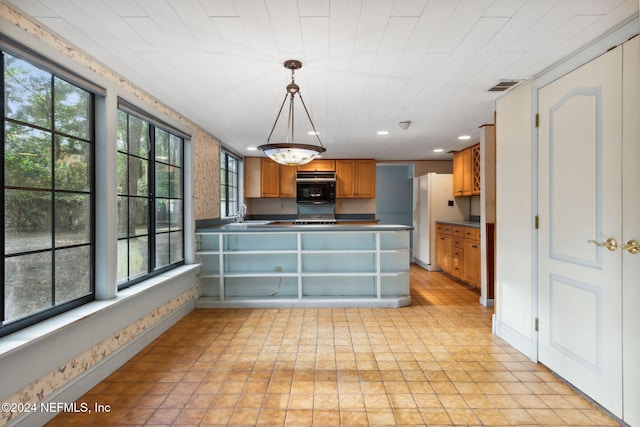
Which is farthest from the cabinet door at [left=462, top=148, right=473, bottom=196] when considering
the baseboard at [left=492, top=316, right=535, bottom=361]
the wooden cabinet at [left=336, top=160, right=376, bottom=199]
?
the baseboard at [left=492, top=316, right=535, bottom=361]

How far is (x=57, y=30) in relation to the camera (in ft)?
6.24

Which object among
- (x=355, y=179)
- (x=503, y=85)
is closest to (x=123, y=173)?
(x=503, y=85)

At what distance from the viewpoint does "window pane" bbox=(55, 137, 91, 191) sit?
6.79 ft

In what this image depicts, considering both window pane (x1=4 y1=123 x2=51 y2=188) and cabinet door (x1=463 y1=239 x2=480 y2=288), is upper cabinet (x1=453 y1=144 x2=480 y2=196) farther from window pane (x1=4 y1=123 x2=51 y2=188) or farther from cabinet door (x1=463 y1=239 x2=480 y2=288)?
window pane (x1=4 y1=123 x2=51 y2=188)

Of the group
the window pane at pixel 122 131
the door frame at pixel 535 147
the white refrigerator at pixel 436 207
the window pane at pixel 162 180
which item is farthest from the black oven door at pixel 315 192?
the door frame at pixel 535 147

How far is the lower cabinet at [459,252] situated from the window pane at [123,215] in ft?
13.2

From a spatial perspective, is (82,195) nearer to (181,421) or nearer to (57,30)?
(57,30)

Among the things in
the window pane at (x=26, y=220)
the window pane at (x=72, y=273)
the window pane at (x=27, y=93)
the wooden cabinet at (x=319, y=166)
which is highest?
the wooden cabinet at (x=319, y=166)

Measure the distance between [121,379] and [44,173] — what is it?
1.43m

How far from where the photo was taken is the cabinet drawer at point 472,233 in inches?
174

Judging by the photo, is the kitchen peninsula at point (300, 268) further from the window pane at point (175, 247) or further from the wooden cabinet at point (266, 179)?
the wooden cabinet at point (266, 179)

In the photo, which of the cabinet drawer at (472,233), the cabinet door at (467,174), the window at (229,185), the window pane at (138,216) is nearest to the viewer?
the window pane at (138,216)

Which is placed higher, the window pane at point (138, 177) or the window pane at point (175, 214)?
the window pane at point (138, 177)

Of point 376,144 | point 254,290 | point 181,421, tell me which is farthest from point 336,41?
point 376,144
